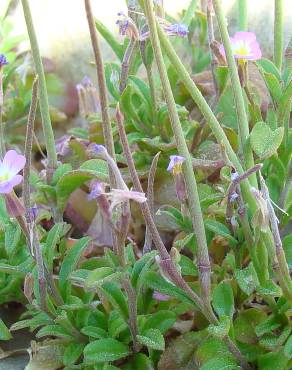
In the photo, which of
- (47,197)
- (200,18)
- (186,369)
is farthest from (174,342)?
(200,18)

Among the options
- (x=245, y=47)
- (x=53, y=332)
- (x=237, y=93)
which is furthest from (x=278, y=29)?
(x=53, y=332)

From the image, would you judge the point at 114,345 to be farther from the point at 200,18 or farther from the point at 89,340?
the point at 200,18

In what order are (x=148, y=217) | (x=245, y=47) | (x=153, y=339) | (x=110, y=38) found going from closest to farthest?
(x=148, y=217) → (x=153, y=339) → (x=245, y=47) → (x=110, y=38)

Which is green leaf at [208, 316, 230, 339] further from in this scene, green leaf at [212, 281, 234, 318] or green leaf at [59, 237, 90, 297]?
green leaf at [59, 237, 90, 297]

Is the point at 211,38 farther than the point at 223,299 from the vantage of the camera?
Yes

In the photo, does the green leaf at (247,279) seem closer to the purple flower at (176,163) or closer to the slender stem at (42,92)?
the purple flower at (176,163)

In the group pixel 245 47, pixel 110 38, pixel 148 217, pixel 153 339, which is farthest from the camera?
pixel 110 38

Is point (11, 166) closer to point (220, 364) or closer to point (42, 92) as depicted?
point (42, 92)
